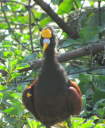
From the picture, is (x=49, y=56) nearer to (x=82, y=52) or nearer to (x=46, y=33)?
(x=46, y=33)

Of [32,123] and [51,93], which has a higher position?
[51,93]

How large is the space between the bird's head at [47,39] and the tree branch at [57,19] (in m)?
2.07

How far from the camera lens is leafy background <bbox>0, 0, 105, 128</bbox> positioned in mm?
5273

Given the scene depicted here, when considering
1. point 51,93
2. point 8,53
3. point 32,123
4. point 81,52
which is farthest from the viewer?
point 81,52

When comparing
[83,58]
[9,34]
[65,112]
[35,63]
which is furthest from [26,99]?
[9,34]

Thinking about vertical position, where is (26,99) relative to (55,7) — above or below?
below

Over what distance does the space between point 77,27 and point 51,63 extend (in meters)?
2.42

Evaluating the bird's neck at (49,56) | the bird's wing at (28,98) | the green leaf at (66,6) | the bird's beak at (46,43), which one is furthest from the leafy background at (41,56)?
the bird's beak at (46,43)

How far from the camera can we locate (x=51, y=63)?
4.82m

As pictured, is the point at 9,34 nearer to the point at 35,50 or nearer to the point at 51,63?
the point at 35,50

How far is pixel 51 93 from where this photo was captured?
4.71m

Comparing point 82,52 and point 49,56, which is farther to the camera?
point 82,52

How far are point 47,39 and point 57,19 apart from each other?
7.44ft

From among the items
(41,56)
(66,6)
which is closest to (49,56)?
(41,56)
